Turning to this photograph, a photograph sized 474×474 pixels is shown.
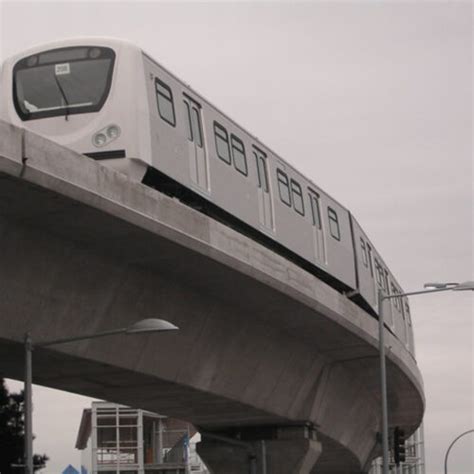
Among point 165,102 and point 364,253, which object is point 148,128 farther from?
point 364,253

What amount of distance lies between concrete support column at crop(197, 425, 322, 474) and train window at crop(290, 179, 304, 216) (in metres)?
6.93

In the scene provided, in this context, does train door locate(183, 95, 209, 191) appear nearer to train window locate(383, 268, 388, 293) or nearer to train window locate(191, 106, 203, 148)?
train window locate(191, 106, 203, 148)

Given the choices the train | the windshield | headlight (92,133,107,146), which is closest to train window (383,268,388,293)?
the train

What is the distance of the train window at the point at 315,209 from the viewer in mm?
33644

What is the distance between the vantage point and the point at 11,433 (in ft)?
143

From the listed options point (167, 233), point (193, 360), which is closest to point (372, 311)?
point (193, 360)

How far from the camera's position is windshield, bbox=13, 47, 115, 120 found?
24.3 meters

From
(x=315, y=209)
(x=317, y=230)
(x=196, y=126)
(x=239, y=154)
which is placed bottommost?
(x=317, y=230)

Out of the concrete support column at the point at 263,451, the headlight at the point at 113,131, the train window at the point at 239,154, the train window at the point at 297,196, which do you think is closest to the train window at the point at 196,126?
the train window at the point at 239,154

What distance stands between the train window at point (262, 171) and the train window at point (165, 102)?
16.0ft

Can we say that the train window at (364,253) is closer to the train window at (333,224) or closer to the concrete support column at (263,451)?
the train window at (333,224)

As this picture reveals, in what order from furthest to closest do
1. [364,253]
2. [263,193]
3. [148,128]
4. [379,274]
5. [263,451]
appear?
[379,274]
[364,253]
[263,451]
[263,193]
[148,128]

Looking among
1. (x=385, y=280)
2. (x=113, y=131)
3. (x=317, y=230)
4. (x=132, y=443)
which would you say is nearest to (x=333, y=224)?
(x=317, y=230)

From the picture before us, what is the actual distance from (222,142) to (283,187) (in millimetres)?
3797
